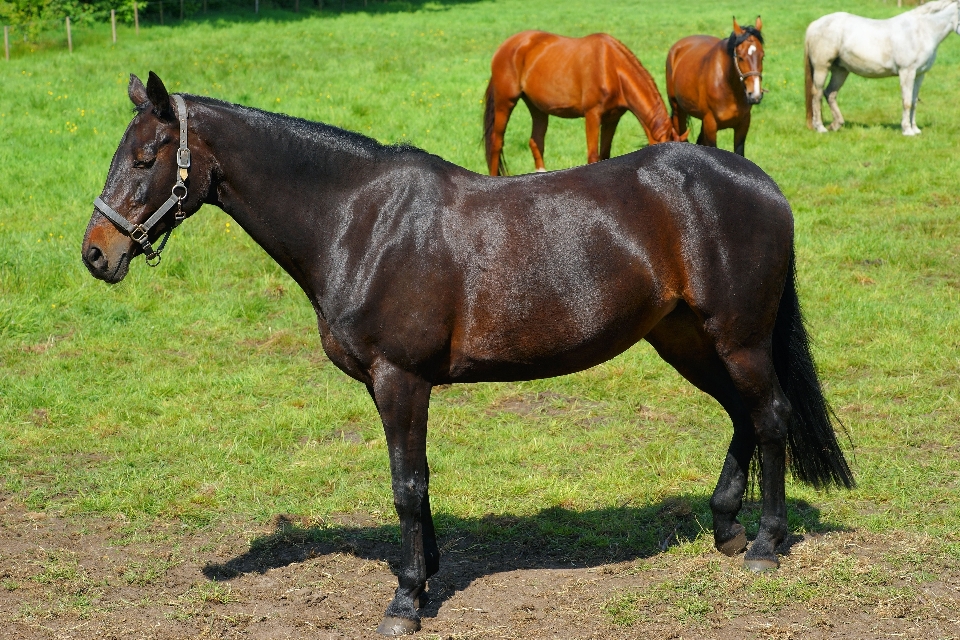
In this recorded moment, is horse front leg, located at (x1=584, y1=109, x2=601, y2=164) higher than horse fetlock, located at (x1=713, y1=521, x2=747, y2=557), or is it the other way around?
horse front leg, located at (x1=584, y1=109, x2=601, y2=164)

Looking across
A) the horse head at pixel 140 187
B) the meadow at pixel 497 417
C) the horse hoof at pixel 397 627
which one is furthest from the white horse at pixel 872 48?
the horse head at pixel 140 187

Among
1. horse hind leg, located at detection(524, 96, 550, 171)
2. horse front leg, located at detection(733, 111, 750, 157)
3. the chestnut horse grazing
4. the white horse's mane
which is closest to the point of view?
the chestnut horse grazing

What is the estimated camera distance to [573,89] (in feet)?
42.4

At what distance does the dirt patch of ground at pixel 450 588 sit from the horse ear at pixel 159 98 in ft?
7.04

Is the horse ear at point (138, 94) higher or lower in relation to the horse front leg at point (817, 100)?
higher

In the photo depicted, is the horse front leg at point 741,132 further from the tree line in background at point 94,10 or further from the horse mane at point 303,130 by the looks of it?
the tree line in background at point 94,10

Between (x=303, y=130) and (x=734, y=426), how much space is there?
2.50 m

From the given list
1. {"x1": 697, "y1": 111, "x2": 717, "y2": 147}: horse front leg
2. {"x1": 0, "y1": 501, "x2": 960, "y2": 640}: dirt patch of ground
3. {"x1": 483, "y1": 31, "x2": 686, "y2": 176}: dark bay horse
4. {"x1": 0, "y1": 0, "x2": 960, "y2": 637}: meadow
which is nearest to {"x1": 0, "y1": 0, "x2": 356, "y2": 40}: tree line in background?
{"x1": 0, "y1": 0, "x2": 960, "y2": 637}: meadow

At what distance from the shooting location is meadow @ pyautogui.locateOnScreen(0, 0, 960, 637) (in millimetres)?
5027

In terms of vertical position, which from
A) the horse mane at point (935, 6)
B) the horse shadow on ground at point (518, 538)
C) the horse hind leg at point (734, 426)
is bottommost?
the horse shadow on ground at point (518, 538)

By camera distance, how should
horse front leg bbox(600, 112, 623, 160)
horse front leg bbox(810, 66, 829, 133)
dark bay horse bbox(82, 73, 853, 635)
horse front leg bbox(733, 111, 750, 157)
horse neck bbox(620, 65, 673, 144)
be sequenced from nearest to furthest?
dark bay horse bbox(82, 73, 853, 635)
horse neck bbox(620, 65, 673, 144)
horse front leg bbox(733, 111, 750, 157)
horse front leg bbox(600, 112, 623, 160)
horse front leg bbox(810, 66, 829, 133)

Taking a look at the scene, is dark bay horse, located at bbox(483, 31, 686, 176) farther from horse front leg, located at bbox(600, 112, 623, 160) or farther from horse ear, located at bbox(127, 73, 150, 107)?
horse ear, located at bbox(127, 73, 150, 107)

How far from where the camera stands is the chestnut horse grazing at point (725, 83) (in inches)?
502

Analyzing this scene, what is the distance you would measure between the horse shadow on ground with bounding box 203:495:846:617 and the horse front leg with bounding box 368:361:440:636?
1.27ft
